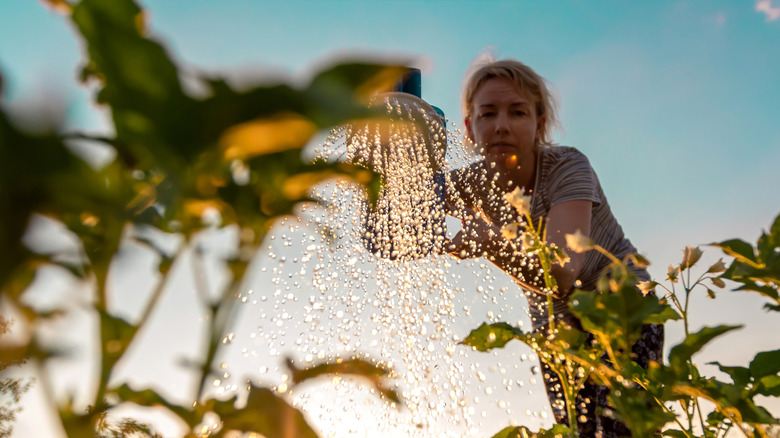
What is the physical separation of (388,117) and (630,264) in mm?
2589

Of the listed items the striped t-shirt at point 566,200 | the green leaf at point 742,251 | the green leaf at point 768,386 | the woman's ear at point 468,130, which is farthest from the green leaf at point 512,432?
the woman's ear at point 468,130

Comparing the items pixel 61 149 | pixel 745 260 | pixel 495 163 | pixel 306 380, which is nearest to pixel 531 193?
pixel 495 163

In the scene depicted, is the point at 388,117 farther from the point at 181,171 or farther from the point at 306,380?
the point at 306,380

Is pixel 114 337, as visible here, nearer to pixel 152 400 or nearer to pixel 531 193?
pixel 152 400

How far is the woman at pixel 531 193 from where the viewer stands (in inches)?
93.6

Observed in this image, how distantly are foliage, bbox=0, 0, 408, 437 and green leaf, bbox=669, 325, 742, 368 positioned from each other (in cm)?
67

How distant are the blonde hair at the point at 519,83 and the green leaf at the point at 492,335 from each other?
229 cm

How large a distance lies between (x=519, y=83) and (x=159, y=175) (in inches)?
114

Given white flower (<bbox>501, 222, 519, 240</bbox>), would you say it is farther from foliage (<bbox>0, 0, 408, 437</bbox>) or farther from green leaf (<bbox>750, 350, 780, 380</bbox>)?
foliage (<bbox>0, 0, 408, 437</bbox>)

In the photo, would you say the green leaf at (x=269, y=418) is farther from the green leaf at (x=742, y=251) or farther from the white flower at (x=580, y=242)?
the green leaf at (x=742, y=251)

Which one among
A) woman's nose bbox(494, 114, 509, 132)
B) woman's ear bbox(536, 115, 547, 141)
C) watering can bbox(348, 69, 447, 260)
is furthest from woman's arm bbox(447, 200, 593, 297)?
woman's ear bbox(536, 115, 547, 141)

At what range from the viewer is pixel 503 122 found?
2875 mm

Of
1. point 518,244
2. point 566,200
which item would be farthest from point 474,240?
point 566,200

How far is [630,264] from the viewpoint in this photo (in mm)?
2625
